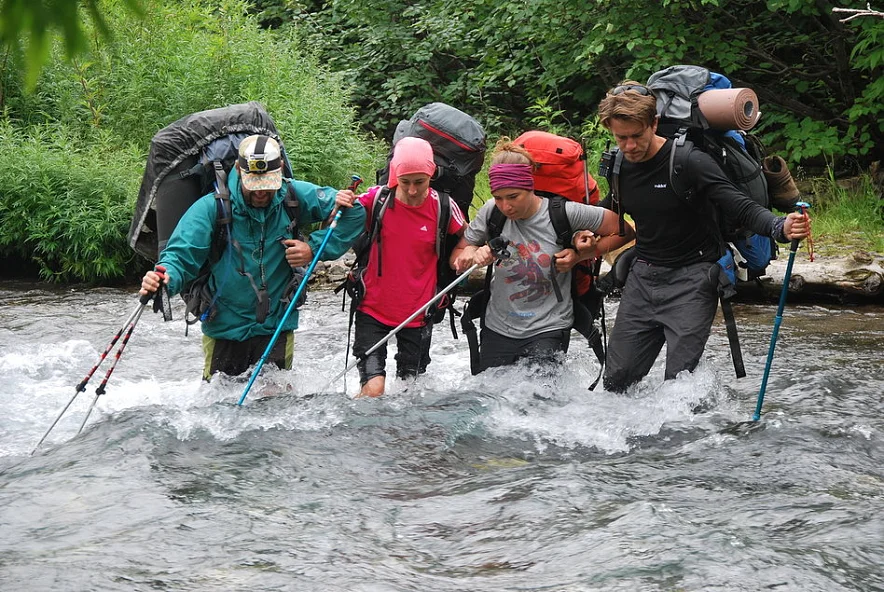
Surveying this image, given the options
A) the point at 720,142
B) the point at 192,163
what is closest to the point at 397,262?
the point at 192,163

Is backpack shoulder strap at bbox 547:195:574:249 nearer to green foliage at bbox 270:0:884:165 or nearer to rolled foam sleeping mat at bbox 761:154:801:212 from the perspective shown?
rolled foam sleeping mat at bbox 761:154:801:212

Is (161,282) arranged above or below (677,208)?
below

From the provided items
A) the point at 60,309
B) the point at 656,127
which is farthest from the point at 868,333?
the point at 60,309

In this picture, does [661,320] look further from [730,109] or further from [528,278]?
[730,109]

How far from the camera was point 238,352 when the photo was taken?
661 cm

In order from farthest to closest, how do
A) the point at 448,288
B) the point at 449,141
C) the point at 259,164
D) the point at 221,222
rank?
the point at 449,141 → the point at 448,288 → the point at 221,222 → the point at 259,164

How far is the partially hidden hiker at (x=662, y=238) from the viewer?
563 cm

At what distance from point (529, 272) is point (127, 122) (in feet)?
34.9

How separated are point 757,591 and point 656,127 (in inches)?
119

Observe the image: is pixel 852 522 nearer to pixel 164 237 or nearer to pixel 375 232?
pixel 375 232

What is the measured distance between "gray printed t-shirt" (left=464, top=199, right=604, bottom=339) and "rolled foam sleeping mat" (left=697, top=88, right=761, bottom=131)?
97cm

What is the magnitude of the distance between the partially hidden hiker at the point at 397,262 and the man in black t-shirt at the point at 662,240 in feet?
3.24

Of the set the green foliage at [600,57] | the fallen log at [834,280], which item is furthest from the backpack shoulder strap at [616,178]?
the green foliage at [600,57]

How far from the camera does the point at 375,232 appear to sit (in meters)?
6.51
